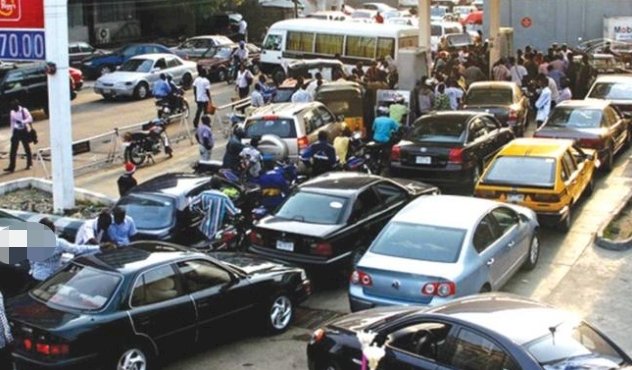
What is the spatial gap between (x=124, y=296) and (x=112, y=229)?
312 centimetres

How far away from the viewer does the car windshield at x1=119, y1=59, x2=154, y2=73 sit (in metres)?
32.2

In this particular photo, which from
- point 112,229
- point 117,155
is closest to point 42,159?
point 117,155

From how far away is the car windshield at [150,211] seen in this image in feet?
47.1

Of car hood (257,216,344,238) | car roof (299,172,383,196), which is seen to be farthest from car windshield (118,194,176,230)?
car roof (299,172,383,196)

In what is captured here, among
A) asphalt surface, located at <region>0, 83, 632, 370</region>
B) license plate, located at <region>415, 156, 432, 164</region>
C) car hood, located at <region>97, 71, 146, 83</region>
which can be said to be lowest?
asphalt surface, located at <region>0, 83, 632, 370</region>

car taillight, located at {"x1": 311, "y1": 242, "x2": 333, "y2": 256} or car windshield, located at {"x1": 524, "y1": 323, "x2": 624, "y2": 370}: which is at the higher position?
car windshield, located at {"x1": 524, "y1": 323, "x2": 624, "y2": 370}

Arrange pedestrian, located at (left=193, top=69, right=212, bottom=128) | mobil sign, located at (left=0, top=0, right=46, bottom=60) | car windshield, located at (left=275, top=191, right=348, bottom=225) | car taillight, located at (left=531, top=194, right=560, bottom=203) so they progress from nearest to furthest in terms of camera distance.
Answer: car windshield, located at (left=275, top=191, right=348, bottom=225) → car taillight, located at (left=531, top=194, right=560, bottom=203) → mobil sign, located at (left=0, top=0, right=46, bottom=60) → pedestrian, located at (left=193, top=69, right=212, bottom=128)

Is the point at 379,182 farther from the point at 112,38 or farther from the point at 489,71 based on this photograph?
the point at 112,38

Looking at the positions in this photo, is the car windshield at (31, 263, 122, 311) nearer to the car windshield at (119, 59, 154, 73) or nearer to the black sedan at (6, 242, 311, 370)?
the black sedan at (6, 242, 311, 370)

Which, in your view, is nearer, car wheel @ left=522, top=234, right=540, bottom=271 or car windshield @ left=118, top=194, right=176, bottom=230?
car wheel @ left=522, top=234, right=540, bottom=271

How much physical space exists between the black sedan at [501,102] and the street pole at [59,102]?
30.7ft

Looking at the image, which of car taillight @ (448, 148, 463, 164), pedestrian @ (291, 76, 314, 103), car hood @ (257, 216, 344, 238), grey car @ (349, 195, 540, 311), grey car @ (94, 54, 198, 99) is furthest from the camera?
grey car @ (94, 54, 198, 99)

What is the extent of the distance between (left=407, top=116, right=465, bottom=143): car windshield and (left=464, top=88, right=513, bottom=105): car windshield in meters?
3.96

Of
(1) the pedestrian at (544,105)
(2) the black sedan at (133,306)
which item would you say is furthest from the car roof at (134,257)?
(1) the pedestrian at (544,105)
